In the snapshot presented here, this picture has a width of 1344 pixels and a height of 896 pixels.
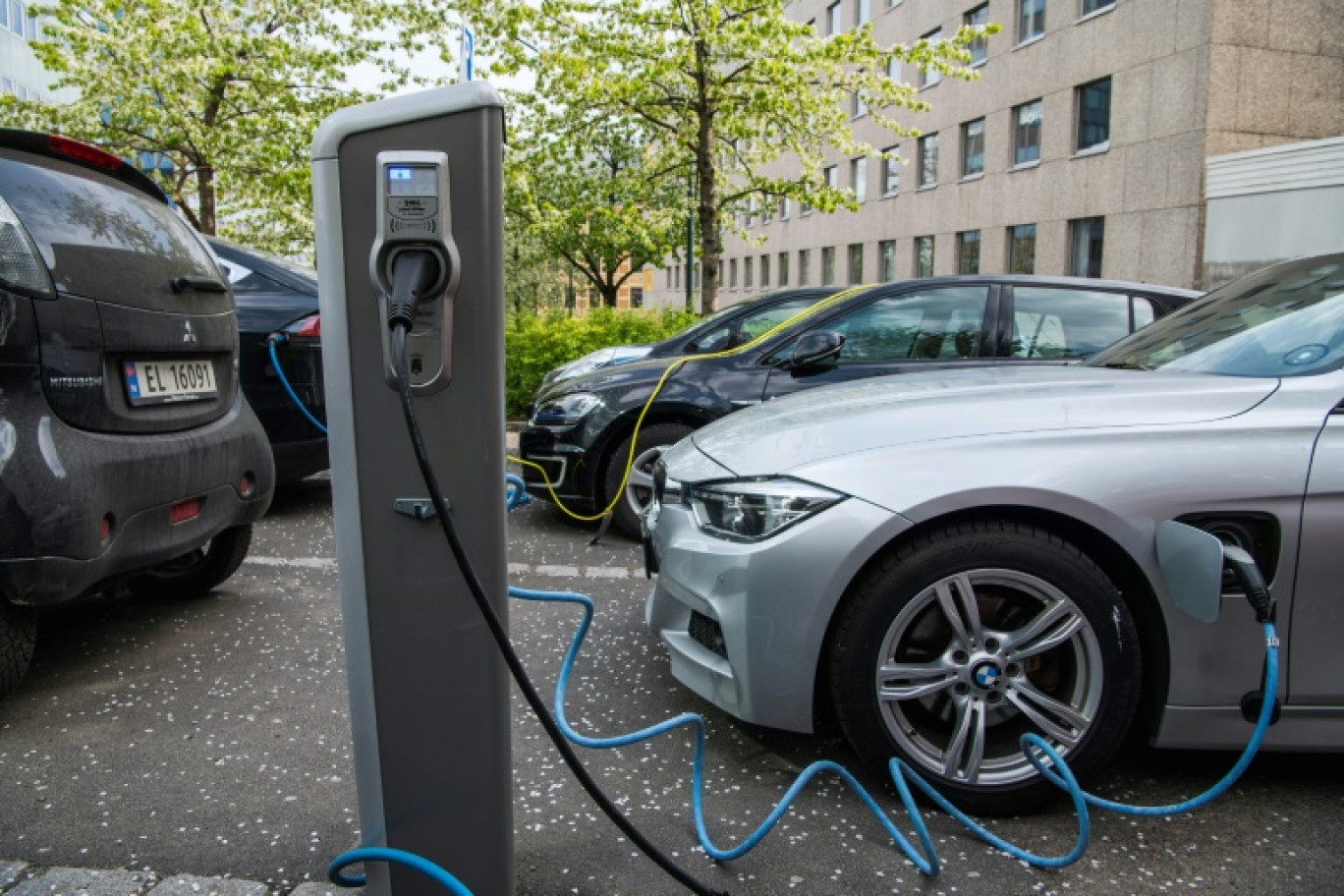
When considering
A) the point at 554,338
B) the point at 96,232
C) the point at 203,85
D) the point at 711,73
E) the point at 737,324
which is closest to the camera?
the point at 96,232

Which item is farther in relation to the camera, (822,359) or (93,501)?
(822,359)

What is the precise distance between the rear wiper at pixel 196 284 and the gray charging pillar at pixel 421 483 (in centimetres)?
207

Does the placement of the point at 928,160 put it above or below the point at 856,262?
above

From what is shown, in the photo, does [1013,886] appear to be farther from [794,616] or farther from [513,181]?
[513,181]

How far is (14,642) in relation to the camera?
3254mm

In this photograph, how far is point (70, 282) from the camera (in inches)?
127

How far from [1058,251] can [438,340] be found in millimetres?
26282

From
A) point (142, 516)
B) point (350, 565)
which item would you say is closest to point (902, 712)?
point (350, 565)

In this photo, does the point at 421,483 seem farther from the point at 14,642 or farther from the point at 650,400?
the point at 650,400

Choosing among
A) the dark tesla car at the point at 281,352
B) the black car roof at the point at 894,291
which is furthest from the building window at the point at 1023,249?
the dark tesla car at the point at 281,352

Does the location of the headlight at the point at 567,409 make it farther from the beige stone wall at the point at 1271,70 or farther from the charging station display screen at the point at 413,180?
the beige stone wall at the point at 1271,70

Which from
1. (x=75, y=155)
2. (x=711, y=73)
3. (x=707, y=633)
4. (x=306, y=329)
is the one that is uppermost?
(x=711, y=73)

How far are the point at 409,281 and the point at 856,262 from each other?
37287 millimetres

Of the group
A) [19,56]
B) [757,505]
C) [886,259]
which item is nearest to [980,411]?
[757,505]
